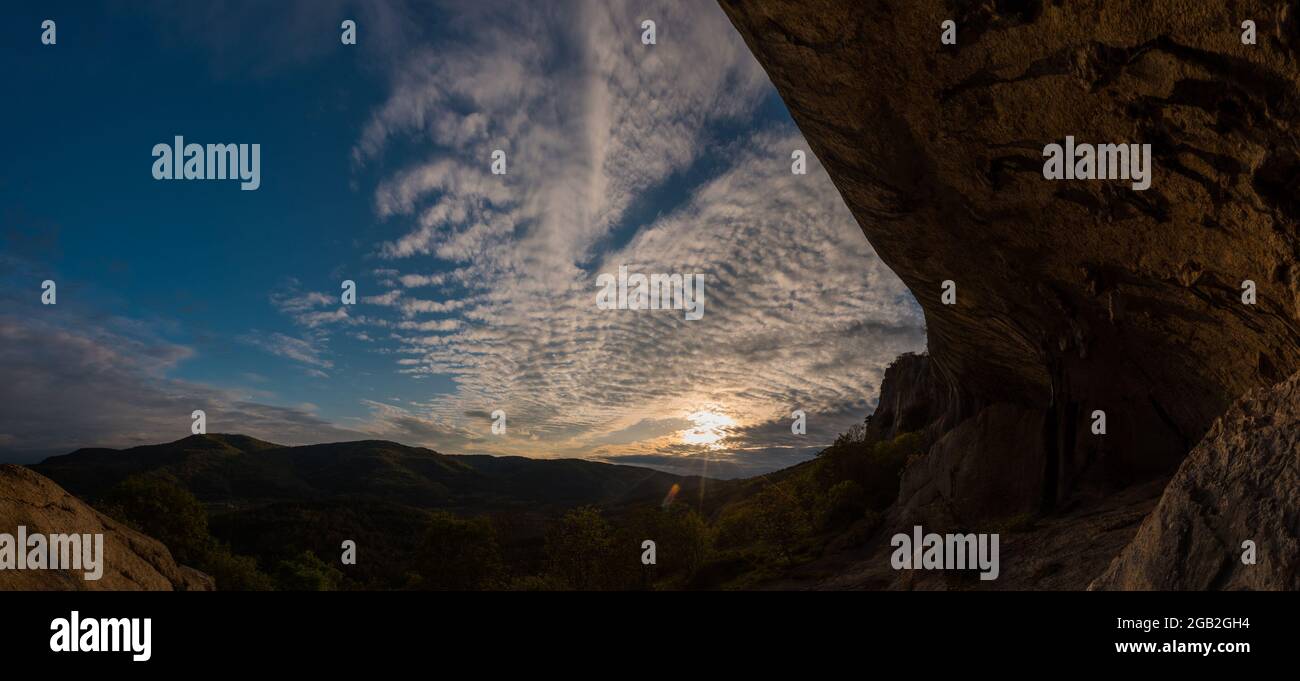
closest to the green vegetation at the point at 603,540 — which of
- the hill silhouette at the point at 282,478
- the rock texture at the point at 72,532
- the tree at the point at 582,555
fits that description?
the tree at the point at 582,555

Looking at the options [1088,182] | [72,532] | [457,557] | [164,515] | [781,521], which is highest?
[1088,182]

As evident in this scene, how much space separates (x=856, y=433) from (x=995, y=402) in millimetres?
41449

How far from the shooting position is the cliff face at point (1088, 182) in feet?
32.9

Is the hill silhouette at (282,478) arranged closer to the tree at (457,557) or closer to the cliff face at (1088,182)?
the tree at (457,557)

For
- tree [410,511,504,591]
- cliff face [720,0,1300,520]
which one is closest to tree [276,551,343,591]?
tree [410,511,504,591]

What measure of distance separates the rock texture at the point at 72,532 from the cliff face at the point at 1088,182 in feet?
60.9

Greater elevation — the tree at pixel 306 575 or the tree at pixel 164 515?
the tree at pixel 164 515

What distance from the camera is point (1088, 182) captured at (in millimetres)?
13664

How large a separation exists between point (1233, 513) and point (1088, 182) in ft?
30.5

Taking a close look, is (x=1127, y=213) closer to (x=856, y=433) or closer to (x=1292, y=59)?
(x=1292, y=59)

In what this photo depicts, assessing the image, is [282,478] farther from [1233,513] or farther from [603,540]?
[1233,513]

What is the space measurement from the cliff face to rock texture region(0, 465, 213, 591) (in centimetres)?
1855

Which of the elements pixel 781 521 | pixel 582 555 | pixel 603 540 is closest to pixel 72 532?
pixel 582 555
